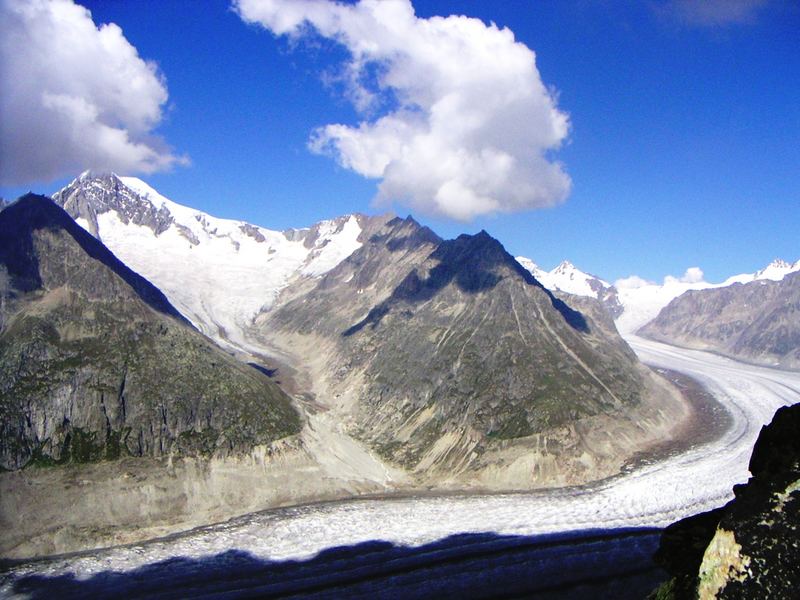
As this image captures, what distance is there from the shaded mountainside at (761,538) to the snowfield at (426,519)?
2542 inches

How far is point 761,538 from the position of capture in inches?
904

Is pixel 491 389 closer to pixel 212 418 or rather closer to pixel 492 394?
pixel 492 394

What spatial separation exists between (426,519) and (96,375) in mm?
68607

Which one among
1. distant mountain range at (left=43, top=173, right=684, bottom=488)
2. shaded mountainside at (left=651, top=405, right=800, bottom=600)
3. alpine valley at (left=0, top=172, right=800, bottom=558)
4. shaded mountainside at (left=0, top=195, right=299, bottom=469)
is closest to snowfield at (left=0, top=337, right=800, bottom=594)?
alpine valley at (left=0, top=172, right=800, bottom=558)

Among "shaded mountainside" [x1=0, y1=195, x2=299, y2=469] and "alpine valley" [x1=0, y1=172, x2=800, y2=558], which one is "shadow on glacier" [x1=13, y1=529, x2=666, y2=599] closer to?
"alpine valley" [x1=0, y1=172, x2=800, y2=558]

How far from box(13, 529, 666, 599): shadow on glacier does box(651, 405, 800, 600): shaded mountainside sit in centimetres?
4802

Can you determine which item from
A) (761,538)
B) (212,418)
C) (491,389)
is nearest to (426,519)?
(212,418)

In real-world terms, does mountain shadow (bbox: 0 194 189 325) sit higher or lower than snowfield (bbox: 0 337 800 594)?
higher

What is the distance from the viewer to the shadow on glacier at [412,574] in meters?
70.4

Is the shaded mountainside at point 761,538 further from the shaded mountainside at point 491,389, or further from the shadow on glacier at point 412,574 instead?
the shaded mountainside at point 491,389

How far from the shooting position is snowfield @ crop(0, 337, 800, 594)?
82062 millimetres

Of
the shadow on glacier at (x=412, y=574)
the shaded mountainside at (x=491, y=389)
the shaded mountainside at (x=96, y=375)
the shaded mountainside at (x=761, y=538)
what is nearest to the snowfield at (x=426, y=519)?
the shadow on glacier at (x=412, y=574)


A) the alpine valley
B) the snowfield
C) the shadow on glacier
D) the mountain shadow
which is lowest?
the shadow on glacier

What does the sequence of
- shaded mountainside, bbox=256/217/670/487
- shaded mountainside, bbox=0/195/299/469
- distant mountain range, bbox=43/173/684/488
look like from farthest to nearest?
shaded mountainside, bbox=256/217/670/487 < distant mountain range, bbox=43/173/684/488 < shaded mountainside, bbox=0/195/299/469
